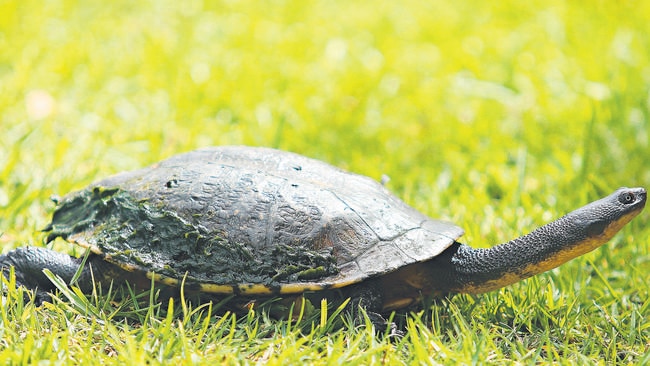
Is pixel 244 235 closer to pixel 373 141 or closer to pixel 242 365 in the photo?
pixel 242 365

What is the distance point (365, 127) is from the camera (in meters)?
6.72

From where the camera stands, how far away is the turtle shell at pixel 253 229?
336 cm

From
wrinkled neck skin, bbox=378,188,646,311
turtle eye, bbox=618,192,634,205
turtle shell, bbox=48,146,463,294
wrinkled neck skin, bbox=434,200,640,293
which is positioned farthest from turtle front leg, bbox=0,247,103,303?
turtle eye, bbox=618,192,634,205

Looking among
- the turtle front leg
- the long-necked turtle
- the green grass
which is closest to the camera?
the green grass

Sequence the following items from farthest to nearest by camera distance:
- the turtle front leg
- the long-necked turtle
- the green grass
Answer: the turtle front leg
the long-necked turtle
the green grass

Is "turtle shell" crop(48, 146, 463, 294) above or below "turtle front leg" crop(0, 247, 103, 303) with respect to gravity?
above

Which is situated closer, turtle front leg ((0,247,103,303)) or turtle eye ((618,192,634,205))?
turtle eye ((618,192,634,205))

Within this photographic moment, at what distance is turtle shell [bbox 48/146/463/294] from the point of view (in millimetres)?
3357

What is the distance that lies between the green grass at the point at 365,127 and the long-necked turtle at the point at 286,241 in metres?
0.19

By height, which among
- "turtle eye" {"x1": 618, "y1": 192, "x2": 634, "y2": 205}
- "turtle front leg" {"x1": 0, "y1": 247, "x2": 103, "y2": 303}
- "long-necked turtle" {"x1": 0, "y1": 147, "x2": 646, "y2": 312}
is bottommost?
"turtle front leg" {"x1": 0, "y1": 247, "x2": 103, "y2": 303}

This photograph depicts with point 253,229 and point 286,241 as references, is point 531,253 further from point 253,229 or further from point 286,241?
point 253,229

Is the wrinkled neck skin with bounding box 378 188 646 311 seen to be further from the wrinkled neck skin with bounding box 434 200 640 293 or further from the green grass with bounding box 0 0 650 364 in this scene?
the green grass with bounding box 0 0 650 364

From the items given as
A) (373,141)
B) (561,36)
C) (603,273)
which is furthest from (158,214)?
(561,36)

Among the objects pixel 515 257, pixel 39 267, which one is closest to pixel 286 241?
pixel 515 257
